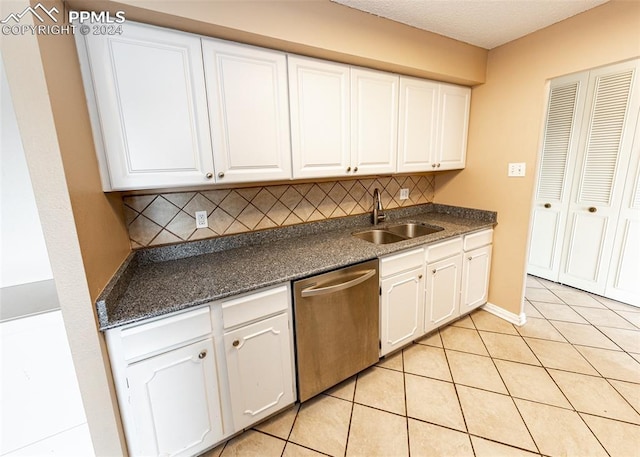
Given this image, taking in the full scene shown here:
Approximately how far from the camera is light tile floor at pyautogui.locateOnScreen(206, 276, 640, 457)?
139cm

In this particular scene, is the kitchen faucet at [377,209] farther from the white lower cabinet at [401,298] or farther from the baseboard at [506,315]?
the baseboard at [506,315]

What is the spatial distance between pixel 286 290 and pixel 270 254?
35cm

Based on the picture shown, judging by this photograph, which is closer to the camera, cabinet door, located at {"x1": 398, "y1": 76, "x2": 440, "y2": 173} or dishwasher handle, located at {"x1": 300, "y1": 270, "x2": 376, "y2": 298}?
dishwasher handle, located at {"x1": 300, "y1": 270, "x2": 376, "y2": 298}

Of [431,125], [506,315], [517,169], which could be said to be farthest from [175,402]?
[517,169]

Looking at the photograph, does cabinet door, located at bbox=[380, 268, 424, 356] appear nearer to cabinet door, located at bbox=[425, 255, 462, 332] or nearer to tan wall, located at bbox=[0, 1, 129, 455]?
cabinet door, located at bbox=[425, 255, 462, 332]

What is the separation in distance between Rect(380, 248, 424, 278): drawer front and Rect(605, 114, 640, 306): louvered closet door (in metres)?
2.16

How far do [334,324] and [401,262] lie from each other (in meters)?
0.61

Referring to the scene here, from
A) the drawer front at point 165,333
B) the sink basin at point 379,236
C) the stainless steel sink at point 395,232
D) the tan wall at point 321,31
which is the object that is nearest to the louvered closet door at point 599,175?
the tan wall at point 321,31

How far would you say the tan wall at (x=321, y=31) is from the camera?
46.6 inches

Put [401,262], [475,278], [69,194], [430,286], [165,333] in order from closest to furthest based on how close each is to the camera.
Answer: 1. [69,194]
2. [165,333]
3. [401,262]
4. [430,286]
5. [475,278]

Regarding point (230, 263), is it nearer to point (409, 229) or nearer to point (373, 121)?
point (373, 121)

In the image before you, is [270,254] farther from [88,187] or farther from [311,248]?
[88,187]

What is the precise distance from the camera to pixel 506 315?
2.46m

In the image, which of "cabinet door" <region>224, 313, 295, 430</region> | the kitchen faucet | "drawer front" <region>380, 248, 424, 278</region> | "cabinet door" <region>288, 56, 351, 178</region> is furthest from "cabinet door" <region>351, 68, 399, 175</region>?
"cabinet door" <region>224, 313, 295, 430</region>
